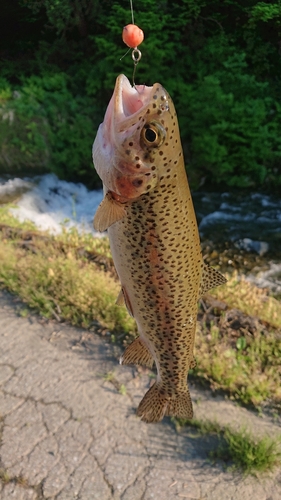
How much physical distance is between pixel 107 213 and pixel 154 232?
0.27 metres

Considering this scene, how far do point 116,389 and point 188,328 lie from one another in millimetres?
2388

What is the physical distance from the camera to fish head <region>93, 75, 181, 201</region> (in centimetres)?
148

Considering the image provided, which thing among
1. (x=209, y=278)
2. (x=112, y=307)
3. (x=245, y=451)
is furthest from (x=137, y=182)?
(x=112, y=307)

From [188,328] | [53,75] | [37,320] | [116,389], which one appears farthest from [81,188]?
[188,328]

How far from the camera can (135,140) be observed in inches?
60.5

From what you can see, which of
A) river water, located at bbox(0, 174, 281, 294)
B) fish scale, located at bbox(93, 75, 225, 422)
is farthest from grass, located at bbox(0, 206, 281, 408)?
fish scale, located at bbox(93, 75, 225, 422)

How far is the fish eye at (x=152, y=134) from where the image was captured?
149cm

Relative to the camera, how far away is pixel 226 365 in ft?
13.6

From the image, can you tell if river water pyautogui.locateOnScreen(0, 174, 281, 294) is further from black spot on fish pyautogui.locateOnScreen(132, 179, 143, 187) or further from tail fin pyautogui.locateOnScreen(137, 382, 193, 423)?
black spot on fish pyautogui.locateOnScreen(132, 179, 143, 187)

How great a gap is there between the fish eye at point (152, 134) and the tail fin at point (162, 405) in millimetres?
1386

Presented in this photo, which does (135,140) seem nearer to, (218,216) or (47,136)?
(218,216)

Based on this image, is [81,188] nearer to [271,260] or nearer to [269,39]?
[271,260]

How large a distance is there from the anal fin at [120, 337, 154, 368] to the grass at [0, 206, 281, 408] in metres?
2.10

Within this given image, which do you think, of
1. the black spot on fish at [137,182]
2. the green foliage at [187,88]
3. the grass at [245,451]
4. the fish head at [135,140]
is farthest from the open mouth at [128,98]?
the green foliage at [187,88]
